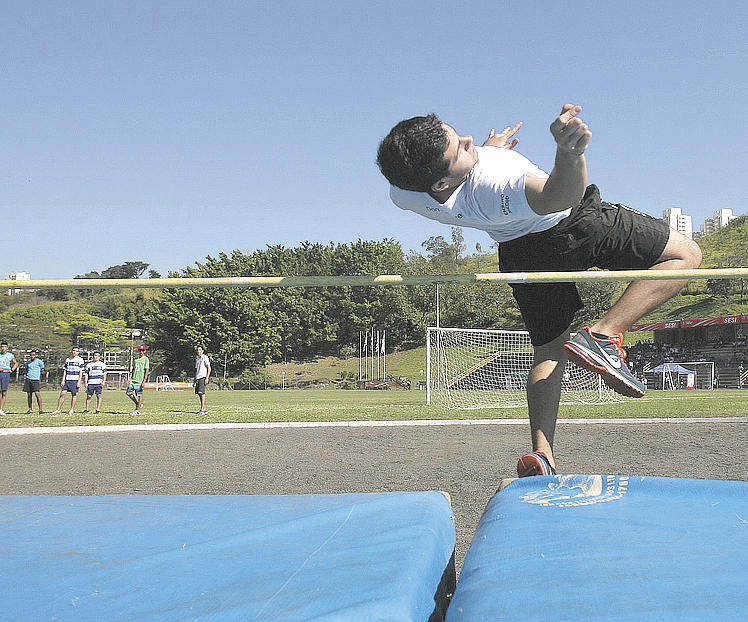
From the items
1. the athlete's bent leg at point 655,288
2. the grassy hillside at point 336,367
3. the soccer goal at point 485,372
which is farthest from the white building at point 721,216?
the athlete's bent leg at point 655,288

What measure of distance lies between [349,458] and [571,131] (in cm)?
474

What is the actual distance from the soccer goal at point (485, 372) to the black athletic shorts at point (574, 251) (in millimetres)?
10140

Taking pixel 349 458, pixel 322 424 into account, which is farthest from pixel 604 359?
pixel 322 424

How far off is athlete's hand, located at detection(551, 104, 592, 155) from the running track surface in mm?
1575

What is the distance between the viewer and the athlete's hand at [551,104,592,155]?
1.85m

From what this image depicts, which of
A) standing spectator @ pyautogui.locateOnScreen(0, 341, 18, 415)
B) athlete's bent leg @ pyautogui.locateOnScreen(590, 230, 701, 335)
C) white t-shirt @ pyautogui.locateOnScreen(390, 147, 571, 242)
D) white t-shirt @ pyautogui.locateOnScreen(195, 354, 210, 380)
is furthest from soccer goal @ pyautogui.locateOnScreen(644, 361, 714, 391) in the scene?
white t-shirt @ pyautogui.locateOnScreen(390, 147, 571, 242)

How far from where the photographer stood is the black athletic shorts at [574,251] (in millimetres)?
2457

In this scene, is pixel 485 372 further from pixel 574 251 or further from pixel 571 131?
pixel 571 131

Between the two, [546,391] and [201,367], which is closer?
[546,391]

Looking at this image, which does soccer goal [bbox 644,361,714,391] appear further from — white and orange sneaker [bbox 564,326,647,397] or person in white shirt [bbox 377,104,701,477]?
white and orange sneaker [bbox 564,326,647,397]

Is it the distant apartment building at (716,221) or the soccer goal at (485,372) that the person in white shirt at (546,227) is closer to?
the soccer goal at (485,372)

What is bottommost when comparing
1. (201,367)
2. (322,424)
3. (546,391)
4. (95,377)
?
(322,424)

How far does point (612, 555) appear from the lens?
4.16 feet

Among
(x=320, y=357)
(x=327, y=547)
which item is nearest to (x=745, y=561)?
(x=327, y=547)
